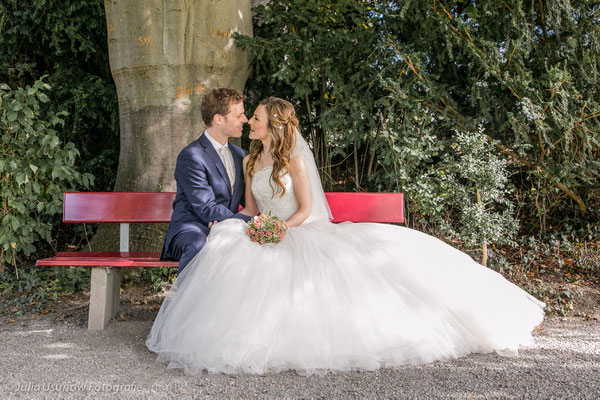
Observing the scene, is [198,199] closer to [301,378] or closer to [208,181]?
[208,181]

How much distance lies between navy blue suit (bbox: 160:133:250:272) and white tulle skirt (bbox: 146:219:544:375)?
0.87ft

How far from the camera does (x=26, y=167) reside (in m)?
5.75

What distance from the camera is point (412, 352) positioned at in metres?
3.32

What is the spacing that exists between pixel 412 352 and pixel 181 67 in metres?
3.82

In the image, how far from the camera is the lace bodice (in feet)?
13.8

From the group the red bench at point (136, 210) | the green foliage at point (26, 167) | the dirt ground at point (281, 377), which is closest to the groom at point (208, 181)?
the red bench at point (136, 210)

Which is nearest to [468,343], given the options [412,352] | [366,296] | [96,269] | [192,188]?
[412,352]

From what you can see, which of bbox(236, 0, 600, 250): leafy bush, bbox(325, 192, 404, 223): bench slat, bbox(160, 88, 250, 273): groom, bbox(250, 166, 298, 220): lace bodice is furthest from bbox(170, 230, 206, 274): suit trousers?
bbox(236, 0, 600, 250): leafy bush

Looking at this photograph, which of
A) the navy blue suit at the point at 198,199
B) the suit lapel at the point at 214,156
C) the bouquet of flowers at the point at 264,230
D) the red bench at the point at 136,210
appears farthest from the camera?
the red bench at the point at 136,210

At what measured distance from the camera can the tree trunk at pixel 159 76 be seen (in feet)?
18.6

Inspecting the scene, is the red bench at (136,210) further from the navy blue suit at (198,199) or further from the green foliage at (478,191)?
the green foliage at (478,191)

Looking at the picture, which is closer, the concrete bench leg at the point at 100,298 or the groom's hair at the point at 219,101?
the groom's hair at the point at 219,101

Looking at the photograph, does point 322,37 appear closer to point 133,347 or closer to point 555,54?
point 555,54

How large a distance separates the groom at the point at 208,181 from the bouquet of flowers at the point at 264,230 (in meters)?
0.45
